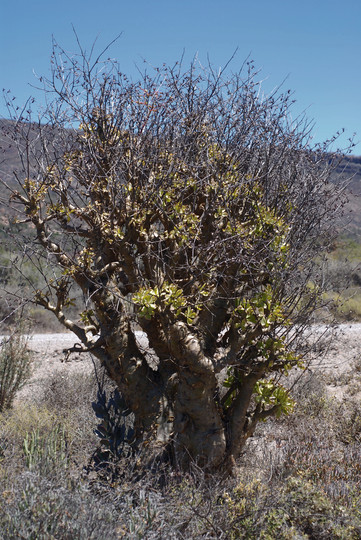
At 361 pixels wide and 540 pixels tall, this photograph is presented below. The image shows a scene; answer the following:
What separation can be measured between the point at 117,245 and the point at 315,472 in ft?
9.37

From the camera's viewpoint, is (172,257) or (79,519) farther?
(172,257)

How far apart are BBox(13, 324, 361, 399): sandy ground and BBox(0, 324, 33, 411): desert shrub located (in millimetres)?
406

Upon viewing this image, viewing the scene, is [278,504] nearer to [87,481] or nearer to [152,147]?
[87,481]

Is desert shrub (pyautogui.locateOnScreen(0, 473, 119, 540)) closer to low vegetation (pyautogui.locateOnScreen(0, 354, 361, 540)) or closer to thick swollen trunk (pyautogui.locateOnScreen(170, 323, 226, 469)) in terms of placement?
low vegetation (pyautogui.locateOnScreen(0, 354, 361, 540))

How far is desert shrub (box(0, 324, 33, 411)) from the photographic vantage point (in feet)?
28.3

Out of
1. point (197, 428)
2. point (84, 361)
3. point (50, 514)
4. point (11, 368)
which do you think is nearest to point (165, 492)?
point (197, 428)

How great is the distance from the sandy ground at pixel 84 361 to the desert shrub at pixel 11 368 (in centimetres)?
41

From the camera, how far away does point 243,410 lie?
509 centimetres

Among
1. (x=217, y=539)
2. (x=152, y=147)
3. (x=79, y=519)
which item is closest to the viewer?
(x=79, y=519)

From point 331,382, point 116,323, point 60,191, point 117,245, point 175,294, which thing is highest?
point 60,191

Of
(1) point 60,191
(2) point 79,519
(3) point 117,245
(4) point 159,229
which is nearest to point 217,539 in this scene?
(2) point 79,519

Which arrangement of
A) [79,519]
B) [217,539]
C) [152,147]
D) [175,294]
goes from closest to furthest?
[79,519], [217,539], [175,294], [152,147]

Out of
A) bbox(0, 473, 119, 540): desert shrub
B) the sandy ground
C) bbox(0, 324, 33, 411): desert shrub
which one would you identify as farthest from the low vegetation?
the sandy ground

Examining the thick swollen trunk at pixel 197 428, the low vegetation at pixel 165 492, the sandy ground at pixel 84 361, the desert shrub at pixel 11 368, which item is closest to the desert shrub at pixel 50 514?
the low vegetation at pixel 165 492
